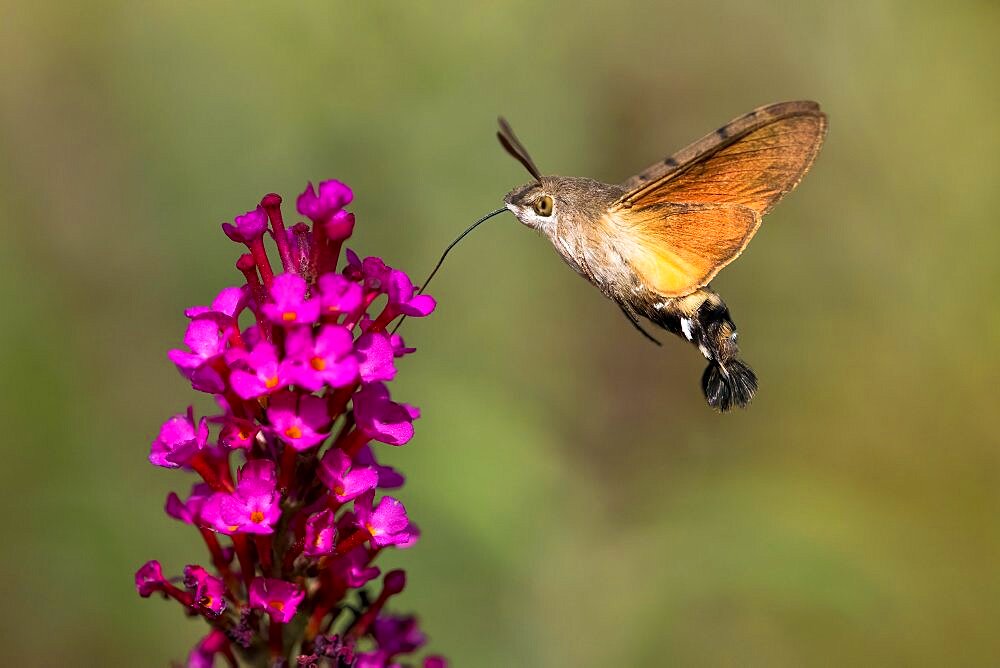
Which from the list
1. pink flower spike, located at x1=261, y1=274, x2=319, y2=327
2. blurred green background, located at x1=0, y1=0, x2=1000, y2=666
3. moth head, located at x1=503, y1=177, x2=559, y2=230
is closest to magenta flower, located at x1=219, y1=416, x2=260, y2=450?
pink flower spike, located at x1=261, y1=274, x2=319, y2=327

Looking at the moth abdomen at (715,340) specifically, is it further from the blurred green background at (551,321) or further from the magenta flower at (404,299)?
the blurred green background at (551,321)

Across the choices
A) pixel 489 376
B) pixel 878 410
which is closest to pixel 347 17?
pixel 489 376

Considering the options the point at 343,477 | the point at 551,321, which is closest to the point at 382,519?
the point at 343,477

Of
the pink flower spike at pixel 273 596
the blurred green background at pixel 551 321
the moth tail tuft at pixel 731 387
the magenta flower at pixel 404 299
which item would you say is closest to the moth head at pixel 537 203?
the moth tail tuft at pixel 731 387

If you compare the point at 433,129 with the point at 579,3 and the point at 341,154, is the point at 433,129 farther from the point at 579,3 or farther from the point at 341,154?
the point at 579,3

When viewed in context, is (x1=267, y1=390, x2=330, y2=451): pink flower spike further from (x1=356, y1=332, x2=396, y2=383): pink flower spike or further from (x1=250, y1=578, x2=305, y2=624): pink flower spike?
(x1=250, y1=578, x2=305, y2=624): pink flower spike

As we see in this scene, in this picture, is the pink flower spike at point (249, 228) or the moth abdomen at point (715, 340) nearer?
the pink flower spike at point (249, 228)

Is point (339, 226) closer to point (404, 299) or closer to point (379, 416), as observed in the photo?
point (404, 299)
